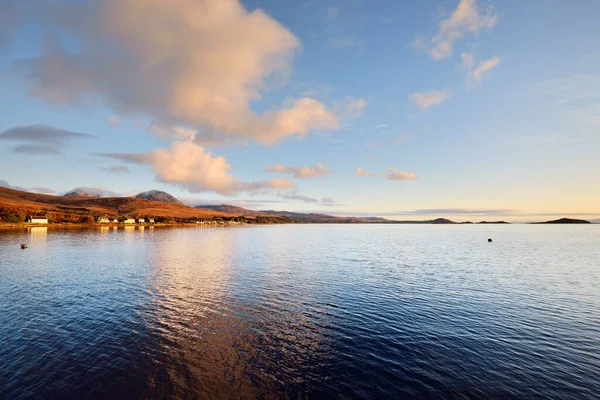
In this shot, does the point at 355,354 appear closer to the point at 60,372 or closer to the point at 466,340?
the point at 466,340

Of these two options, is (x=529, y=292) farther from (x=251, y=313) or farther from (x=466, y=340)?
(x=251, y=313)

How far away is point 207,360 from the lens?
81.5 feet

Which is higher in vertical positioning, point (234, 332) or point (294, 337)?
point (234, 332)

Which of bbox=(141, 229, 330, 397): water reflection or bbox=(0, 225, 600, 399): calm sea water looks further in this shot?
bbox=(141, 229, 330, 397): water reflection

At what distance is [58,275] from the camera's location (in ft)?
186

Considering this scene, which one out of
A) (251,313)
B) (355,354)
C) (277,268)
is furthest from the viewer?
(277,268)

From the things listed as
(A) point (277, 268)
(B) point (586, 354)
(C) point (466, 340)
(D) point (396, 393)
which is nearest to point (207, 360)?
(D) point (396, 393)

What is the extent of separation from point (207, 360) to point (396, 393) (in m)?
15.8

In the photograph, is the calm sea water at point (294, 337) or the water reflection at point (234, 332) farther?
the water reflection at point (234, 332)

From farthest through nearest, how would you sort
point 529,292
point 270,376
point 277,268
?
point 277,268
point 529,292
point 270,376

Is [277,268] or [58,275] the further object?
[277,268]

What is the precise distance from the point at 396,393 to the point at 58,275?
66.3m

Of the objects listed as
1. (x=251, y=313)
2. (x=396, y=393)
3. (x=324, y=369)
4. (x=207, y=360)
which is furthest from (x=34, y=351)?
(x=396, y=393)

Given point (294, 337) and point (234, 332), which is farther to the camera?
point (234, 332)
